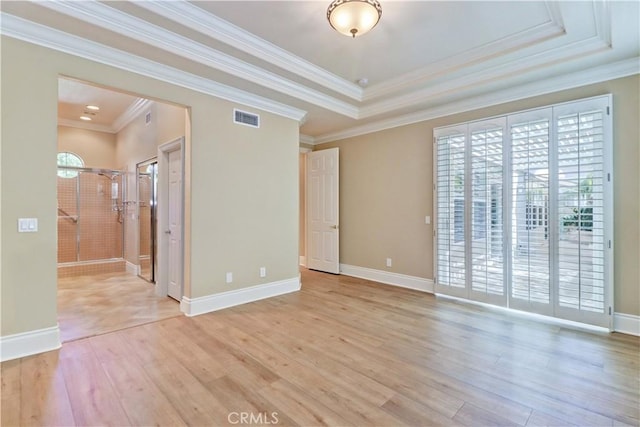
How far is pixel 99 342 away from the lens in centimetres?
289

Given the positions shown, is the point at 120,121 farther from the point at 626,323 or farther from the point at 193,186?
the point at 626,323

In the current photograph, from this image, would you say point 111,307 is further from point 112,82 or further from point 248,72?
point 248,72

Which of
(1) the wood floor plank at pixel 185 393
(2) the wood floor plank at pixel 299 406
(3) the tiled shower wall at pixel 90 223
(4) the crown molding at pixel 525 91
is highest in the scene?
(4) the crown molding at pixel 525 91

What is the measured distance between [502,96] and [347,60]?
2113 mm

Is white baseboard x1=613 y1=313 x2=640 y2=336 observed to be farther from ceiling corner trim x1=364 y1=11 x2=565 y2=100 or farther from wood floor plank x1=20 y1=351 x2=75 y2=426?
wood floor plank x1=20 y1=351 x2=75 y2=426

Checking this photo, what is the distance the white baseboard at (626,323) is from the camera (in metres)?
3.13

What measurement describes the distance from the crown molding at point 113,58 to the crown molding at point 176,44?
0.38 metres

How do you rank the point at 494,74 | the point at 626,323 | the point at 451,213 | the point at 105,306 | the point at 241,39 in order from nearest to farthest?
the point at 241,39
the point at 626,323
the point at 494,74
the point at 105,306
the point at 451,213

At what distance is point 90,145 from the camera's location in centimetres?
676

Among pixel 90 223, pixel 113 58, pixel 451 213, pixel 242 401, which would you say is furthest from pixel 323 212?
pixel 90 223

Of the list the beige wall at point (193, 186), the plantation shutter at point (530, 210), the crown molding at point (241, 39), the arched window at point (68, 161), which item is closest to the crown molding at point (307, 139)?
the beige wall at point (193, 186)

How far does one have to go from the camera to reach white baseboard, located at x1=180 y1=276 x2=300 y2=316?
367 centimetres

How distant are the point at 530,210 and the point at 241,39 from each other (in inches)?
150

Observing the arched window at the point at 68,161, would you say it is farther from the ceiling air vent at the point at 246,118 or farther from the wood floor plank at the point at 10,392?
the wood floor plank at the point at 10,392
